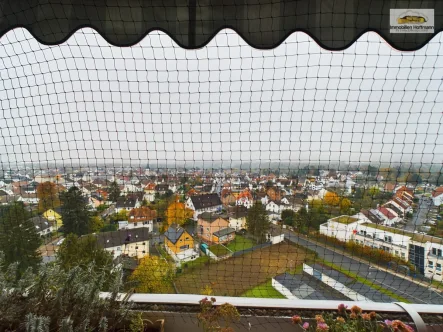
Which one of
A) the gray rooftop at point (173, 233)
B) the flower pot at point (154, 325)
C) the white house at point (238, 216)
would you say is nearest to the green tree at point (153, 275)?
the gray rooftop at point (173, 233)

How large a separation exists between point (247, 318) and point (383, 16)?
1.18 metres

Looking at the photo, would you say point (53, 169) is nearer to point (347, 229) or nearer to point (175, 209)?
point (175, 209)

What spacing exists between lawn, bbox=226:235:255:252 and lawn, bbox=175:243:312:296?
0.14ft

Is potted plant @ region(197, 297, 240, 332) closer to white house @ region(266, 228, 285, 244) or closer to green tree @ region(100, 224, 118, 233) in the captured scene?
white house @ region(266, 228, 285, 244)

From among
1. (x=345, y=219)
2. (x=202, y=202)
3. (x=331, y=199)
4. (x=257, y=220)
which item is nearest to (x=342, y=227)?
(x=345, y=219)

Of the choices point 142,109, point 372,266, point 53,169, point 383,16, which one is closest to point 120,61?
point 142,109

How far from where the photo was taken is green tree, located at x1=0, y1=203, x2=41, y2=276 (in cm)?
110

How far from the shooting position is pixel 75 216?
113 centimetres

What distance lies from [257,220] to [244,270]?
0.86ft

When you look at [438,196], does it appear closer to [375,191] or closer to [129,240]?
[375,191]

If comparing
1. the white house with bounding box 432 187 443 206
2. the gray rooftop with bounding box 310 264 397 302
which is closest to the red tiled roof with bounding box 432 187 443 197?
the white house with bounding box 432 187 443 206

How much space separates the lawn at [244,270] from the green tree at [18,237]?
655mm

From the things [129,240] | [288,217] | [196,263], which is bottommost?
[196,263]

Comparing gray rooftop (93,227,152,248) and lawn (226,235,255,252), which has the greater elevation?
gray rooftop (93,227,152,248)
